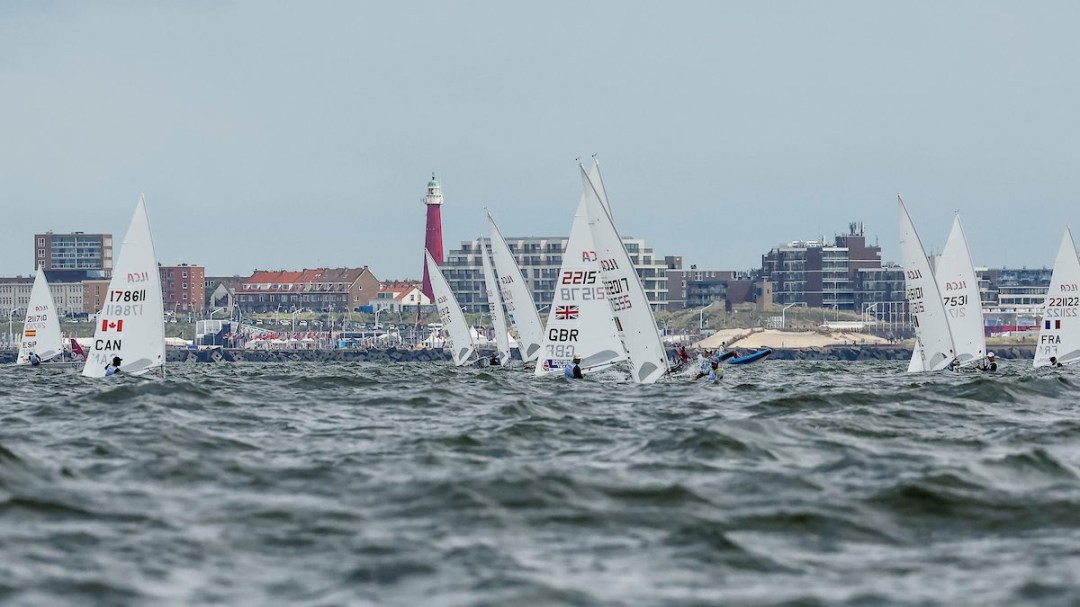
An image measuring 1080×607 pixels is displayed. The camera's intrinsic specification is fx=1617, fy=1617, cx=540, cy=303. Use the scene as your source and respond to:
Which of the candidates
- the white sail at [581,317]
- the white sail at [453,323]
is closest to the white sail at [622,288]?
the white sail at [581,317]

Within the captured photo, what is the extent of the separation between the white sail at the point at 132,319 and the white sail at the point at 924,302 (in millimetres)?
22809

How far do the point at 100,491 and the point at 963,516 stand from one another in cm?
888

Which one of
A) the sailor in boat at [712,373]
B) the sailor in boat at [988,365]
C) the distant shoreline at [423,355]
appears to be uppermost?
the sailor in boat at [712,373]

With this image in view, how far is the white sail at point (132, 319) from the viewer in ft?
138

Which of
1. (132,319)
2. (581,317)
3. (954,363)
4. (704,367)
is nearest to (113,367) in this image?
(132,319)

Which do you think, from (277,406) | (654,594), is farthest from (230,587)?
(277,406)

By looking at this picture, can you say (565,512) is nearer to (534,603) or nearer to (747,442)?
(534,603)

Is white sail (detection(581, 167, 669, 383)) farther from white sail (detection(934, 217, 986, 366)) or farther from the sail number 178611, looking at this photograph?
white sail (detection(934, 217, 986, 366))

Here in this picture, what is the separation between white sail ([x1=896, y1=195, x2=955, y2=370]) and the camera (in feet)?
164

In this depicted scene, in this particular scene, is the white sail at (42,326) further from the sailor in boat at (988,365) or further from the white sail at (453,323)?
the sailor in boat at (988,365)

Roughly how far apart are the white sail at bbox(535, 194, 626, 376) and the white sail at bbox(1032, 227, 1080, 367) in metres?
20.5

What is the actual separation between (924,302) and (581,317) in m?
13.2

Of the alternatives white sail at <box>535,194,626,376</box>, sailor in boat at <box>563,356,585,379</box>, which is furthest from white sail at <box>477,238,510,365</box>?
sailor in boat at <box>563,356,585,379</box>

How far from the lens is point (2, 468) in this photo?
18.3 metres
